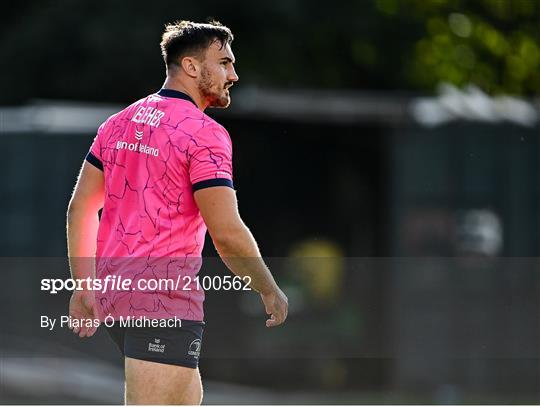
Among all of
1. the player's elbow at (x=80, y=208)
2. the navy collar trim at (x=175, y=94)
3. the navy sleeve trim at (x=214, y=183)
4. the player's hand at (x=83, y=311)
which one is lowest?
the player's hand at (x=83, y=311)

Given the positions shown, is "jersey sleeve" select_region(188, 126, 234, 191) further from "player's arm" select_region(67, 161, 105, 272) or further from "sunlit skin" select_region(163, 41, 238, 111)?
"player's arm" select_region(67, 161, 105, 272)

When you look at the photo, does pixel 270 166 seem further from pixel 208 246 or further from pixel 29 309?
pixel 29 309

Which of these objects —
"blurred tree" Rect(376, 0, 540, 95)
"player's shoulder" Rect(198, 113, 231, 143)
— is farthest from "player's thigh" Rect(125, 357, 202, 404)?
"blurred tree" Rect(376, 0, 540, 95)

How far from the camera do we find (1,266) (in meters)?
15.6

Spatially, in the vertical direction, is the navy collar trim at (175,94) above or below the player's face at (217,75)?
below

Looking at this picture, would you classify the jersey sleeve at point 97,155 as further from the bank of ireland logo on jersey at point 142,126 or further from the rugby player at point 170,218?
the bank of ireland logo on jersey at point 142,126

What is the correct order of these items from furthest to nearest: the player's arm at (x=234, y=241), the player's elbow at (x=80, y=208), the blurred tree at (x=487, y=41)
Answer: the blurred tree at (x=487, y=41)
the player's elbow at (x=80, y=208)
the player's arm at (x=234, y=241)

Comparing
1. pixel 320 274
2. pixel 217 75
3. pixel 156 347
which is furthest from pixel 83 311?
pixel 320 274

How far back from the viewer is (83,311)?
6031 mm

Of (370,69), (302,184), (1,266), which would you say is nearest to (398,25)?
(370,69)

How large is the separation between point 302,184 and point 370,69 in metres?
4.95

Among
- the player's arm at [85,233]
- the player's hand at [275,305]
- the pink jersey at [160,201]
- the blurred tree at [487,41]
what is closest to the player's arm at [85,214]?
the player's arm at [85,233]

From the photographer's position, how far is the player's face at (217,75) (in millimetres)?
5965

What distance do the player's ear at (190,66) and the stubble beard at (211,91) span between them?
0.10 ft
